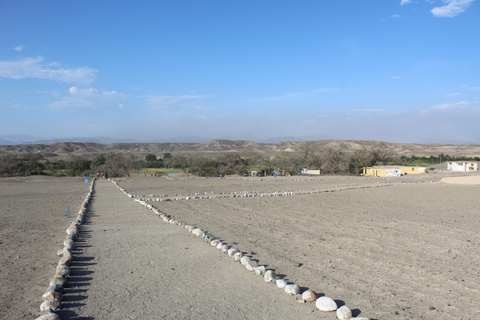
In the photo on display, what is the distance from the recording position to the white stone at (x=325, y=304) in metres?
3.75

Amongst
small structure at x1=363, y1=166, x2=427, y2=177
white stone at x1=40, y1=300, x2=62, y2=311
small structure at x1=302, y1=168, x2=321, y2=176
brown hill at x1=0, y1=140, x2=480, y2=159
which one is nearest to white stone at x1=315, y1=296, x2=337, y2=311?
white stone at x1=40, y1=300, x2=62, y2=311

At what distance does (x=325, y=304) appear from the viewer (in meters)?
3.79

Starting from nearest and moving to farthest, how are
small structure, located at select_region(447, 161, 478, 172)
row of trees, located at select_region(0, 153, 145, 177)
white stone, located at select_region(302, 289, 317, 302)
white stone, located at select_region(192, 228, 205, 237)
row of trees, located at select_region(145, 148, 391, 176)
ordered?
white stone, located at select_region(302, 289, 317, 302) → white stone, located at select_region(192, 228, 205, 237) → row of trees, located at select_region(0, 153, 145, 177) → small structure, located at select_region(447, 161, 478, 172) → row of trees, located at select_region(145, 148, 391, 176)

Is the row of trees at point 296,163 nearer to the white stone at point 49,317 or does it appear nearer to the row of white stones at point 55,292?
the row of white stones at point 55,292

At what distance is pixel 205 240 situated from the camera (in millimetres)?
7094

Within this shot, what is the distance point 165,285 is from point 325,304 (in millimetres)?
2077

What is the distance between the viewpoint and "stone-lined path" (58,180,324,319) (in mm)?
3770

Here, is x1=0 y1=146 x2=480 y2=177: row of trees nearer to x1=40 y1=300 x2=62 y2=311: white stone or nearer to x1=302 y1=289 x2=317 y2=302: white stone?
x1=40 y1=300 x2=62 y2=311: white stone

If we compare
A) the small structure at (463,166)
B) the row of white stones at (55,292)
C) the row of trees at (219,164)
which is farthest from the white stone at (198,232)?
the small structure at (463,166)

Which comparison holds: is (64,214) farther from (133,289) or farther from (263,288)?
(263,288)

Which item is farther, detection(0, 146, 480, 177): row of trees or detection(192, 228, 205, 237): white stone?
detection(0, 146, 480, 177): row of trees

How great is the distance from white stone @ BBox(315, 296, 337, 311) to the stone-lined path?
0.07 metres

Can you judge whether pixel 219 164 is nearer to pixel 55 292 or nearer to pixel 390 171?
pixel 390 171

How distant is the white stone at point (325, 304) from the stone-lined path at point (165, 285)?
0.22ft
